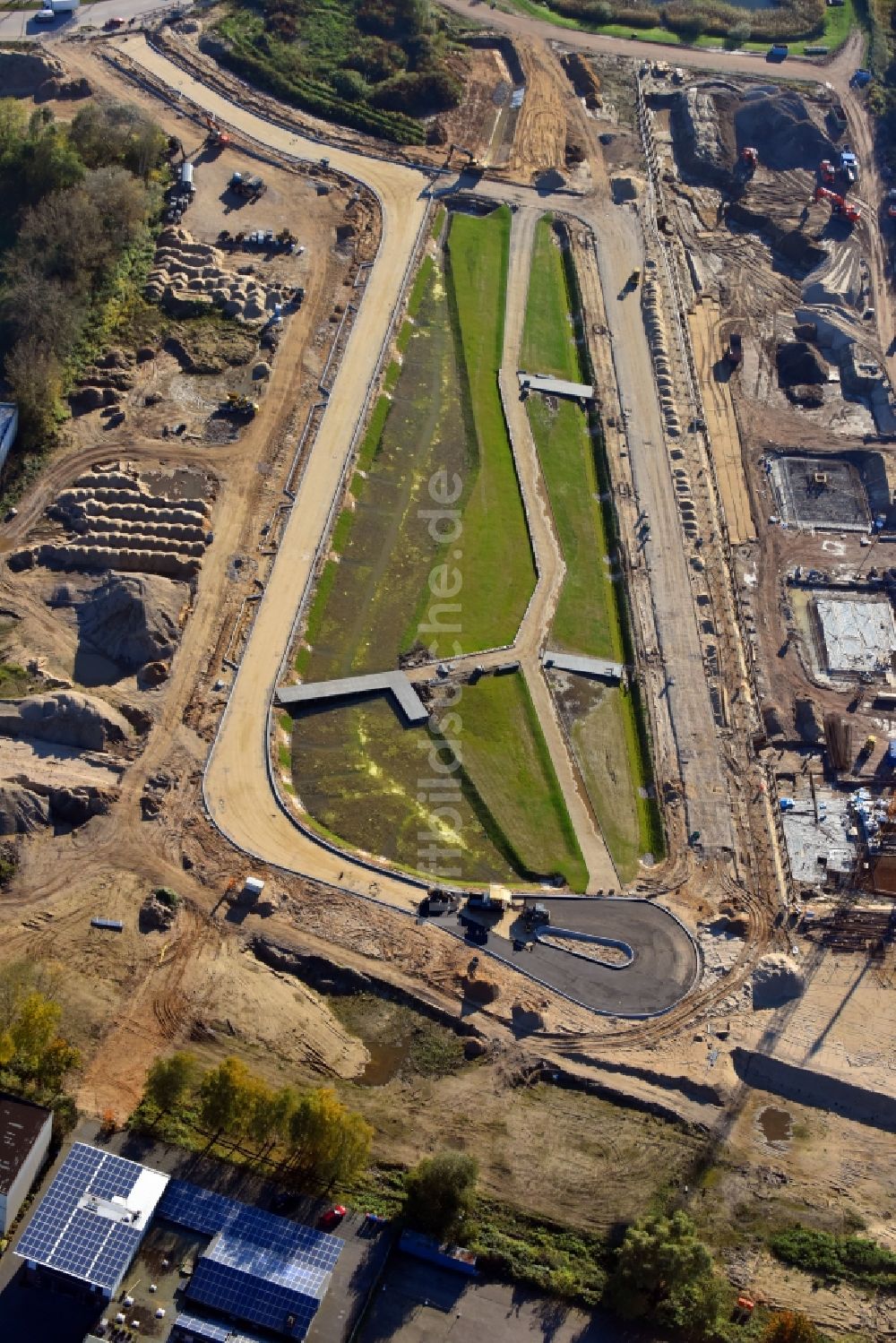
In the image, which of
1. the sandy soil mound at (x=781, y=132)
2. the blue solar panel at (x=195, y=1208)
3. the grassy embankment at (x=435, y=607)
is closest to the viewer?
the blue solar panel at (x=195, y=1208)

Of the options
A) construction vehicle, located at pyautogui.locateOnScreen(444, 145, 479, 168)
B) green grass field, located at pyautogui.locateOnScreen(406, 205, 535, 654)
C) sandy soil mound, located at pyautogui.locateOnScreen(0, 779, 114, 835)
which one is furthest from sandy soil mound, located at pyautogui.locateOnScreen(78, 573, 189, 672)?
construction vehicle, located at pyautogui.locateOnScreen(444, 145, 479, 168)

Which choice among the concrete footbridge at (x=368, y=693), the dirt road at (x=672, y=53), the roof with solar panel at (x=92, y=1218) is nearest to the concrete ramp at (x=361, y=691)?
the concrete footbridge at (x=368, y=693)

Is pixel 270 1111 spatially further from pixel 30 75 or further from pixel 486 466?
pixel 30 75

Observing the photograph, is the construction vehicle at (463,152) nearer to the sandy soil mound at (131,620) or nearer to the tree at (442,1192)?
the sandy soil mound at (131,620)

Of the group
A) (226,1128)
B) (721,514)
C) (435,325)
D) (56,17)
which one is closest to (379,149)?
(435,325)

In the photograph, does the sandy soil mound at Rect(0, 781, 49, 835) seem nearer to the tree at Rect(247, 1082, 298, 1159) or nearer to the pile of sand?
the tree at Rect(247, 1082, 298, 1159)

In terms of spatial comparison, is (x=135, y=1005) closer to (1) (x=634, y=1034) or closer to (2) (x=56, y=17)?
(1) (x=634, y=1034)
